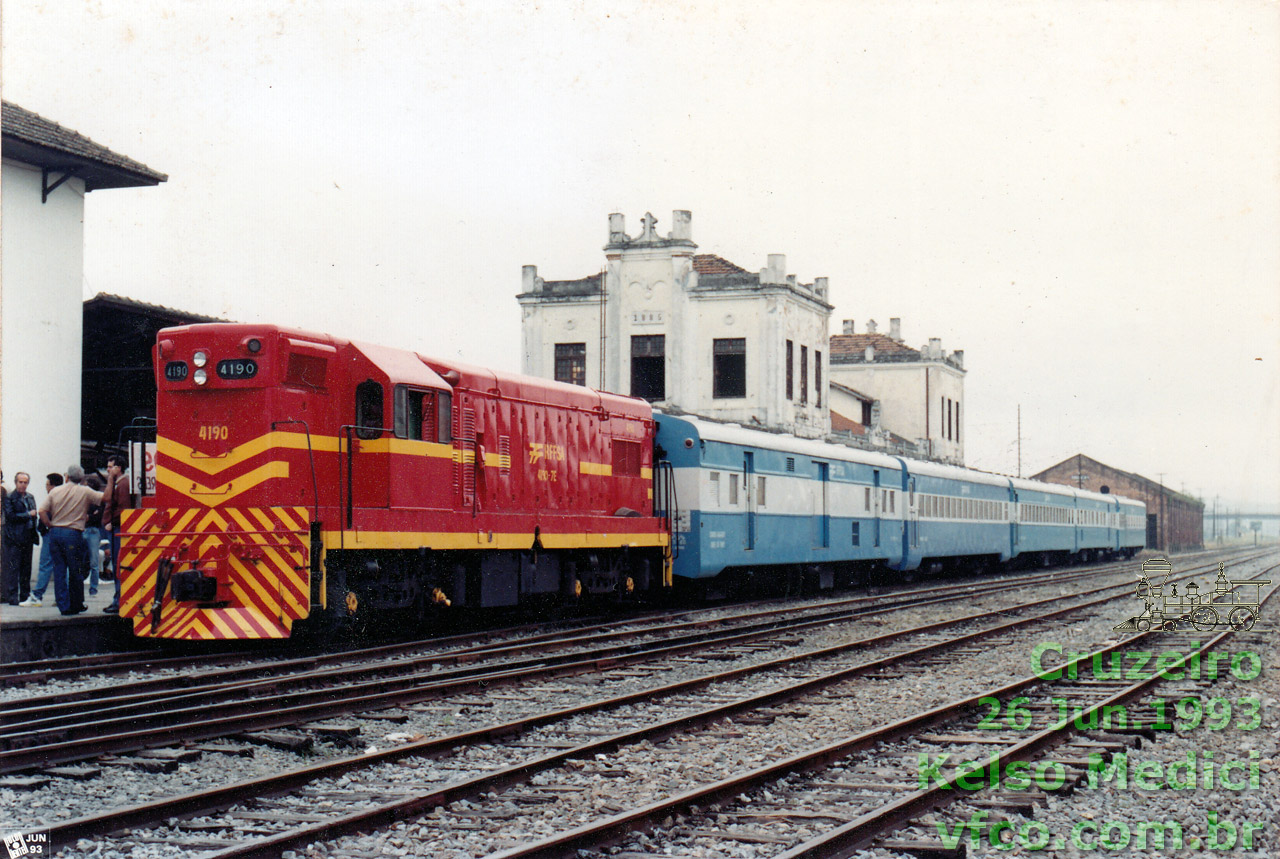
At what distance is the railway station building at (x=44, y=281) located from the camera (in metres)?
18.4

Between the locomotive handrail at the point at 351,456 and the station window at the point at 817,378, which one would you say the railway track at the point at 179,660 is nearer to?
the locomotive handrail at the point at 351,456

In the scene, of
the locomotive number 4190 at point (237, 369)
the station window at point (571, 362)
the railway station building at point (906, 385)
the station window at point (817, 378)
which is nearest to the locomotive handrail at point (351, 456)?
the locomotive number 4190 at point (237, 369)

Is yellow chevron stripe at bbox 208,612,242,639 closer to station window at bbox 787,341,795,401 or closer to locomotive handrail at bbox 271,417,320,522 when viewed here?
locomotive handrail at bbox 271,417,320,522

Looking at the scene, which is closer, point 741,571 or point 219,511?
point 219,511

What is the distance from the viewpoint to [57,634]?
43.1ft

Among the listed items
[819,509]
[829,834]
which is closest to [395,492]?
[829,834]

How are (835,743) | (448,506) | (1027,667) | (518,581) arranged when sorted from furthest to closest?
1. (518,581)
2. (448,506)
3. (1027,667)
4. (835,743)

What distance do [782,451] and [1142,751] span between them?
47.7ft

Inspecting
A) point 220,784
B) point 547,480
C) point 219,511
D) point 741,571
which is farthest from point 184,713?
point 741,571

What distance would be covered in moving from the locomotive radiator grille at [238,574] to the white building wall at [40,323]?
7551 mm

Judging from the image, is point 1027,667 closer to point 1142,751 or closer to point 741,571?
point 1142,751

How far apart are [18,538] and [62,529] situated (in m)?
1.11

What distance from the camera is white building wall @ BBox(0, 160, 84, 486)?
1842 centimetres

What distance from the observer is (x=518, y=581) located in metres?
15.8
